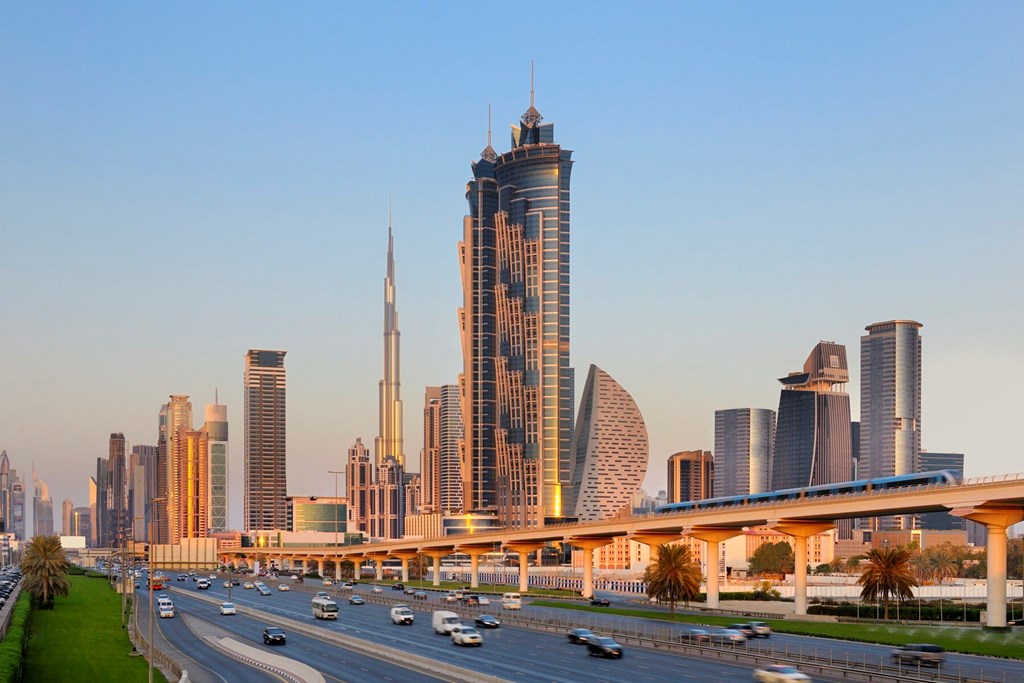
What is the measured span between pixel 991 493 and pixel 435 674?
53.6 m

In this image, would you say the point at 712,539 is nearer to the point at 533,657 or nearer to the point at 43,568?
the point at 533,657

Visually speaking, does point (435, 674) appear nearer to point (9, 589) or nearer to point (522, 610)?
point (522, 610)

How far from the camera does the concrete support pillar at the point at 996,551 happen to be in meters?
95.1

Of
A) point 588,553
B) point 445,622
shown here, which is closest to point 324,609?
point 445,622

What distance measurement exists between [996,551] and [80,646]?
77321 mm

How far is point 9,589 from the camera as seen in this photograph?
166 metres

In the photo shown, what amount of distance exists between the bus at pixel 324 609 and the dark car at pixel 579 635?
3558 centimetres

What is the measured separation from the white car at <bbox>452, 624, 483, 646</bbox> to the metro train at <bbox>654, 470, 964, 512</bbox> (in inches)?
1731

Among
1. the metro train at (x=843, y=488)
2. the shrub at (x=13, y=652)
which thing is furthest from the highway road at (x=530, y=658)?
the metro train at (x=843, y=488)

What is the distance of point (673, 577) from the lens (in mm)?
118812

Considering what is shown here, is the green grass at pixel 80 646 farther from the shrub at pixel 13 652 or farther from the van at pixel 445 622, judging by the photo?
the van at pixel 445 622

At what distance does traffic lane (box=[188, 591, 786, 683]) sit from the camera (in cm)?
6544

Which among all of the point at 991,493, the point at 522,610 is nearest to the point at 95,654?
the point at 522,610

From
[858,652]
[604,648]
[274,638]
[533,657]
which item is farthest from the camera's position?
[274,638]
